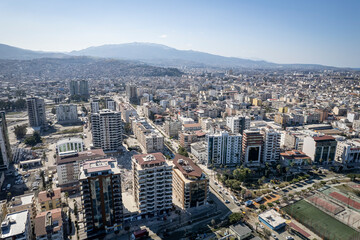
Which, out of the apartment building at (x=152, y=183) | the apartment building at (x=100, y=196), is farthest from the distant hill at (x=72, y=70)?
the apartment building at (x=100, y=196)

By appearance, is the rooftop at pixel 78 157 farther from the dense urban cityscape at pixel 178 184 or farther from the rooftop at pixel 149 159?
the rooftop at pixel 149 159

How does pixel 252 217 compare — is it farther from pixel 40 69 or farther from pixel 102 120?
pixel 40 69

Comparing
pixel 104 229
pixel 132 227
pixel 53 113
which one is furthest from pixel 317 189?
pixel 53 113

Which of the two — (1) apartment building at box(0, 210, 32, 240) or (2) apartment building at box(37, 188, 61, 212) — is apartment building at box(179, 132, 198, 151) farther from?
(1) apartment building at box(0, 210, 32, 240)

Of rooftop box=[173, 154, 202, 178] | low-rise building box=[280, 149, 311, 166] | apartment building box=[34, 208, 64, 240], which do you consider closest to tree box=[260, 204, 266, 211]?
rooftop box=[173, 154, 202, 178]

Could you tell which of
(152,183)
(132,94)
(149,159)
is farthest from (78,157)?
(132,94)
